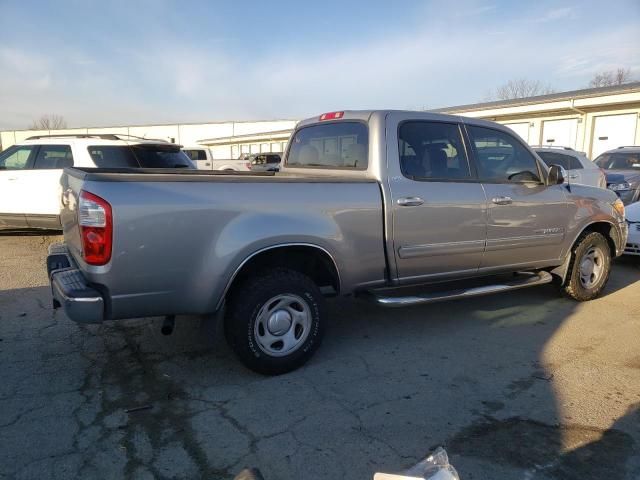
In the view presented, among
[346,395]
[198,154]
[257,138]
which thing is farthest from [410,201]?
[257,138]

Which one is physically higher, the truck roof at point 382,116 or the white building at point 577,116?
the white building at point 577,116

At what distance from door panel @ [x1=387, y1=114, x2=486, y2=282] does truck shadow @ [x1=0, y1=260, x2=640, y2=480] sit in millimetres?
723

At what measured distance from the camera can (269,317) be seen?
360cm

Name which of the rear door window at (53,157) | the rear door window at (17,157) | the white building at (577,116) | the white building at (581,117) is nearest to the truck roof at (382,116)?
the rear door window at (53,157)

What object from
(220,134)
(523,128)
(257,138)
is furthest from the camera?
(220,134)

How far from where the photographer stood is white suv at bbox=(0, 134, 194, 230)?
810 cm

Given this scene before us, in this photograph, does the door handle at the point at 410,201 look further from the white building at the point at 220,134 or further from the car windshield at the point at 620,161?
the white building at the point at 220,134

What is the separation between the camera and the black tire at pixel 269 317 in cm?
346

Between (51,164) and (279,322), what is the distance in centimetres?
656

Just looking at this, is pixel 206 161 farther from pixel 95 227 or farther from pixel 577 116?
pixel 95 227

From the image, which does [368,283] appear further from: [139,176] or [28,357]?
[28,357]

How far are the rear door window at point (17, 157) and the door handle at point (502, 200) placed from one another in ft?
25.2

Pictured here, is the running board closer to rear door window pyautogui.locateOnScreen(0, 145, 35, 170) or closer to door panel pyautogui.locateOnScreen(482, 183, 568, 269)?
door panel pyautogui.locateOnScreen(482, 183, 568, 269)

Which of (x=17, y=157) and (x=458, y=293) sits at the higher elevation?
(x=17, y=157)
